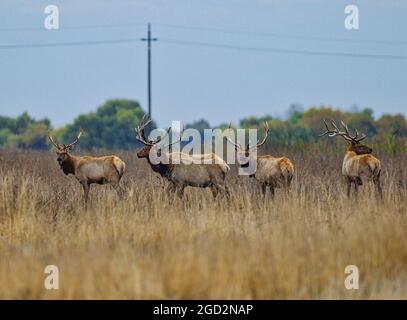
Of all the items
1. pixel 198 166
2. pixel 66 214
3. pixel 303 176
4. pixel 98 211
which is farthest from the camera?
pixel 303 176

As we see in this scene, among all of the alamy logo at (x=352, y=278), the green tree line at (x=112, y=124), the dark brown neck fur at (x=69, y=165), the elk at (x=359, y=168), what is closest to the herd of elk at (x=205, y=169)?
the elk at (x=359, y=168)

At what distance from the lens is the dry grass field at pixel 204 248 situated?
12.7 metres

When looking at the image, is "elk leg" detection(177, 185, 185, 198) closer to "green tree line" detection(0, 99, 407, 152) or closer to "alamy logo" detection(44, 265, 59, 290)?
"alamy logo" detection(44, 265, 59, 290)

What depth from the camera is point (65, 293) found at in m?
12.5

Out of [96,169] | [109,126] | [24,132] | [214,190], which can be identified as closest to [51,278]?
[214,190]

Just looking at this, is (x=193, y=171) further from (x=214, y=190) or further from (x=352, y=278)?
(x=352, y=278)

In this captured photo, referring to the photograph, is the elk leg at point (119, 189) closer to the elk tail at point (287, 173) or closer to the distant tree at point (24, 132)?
the elk tail at point (287, 173)

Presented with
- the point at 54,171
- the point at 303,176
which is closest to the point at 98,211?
the point at 303,176

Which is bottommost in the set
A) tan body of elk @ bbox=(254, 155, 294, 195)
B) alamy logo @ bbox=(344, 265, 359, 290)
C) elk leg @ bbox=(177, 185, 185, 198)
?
alamy logo @ bbox=(344, 265, 359, 290)

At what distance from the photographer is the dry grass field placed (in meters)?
12.7

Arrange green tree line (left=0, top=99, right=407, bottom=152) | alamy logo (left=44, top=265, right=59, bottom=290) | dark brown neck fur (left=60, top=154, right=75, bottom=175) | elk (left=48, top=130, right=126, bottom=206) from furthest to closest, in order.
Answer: green tree line (left=0, top=99, right=407, bottom=152) → dark brown neck fur (left=60, top=154, right=75, bottom=175) → elk (left=48, top=130, right=126, bottom=206) → alamy logo (left=44, top=265, right=59, bottom=290)

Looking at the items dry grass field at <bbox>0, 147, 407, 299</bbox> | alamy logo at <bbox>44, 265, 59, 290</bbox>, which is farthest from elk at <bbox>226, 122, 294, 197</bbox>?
alamy logo at <bbox>44, 265, 59, 290</bbox>
